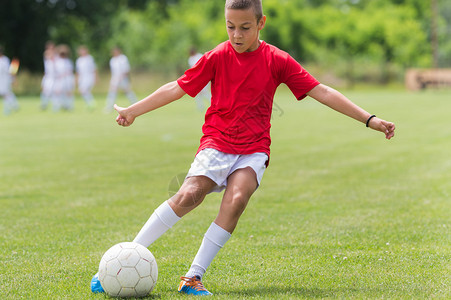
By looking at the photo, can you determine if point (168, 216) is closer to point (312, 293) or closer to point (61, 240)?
point (312, 293)

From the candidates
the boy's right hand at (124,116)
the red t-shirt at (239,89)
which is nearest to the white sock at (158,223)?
the red t-shirt at (239,89)

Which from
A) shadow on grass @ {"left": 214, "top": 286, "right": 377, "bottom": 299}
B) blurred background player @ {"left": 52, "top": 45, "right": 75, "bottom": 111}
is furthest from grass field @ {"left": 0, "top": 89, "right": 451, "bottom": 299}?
blurred background player @ {"left": 52, "top": 45, "right": 75, "bottom": 111}

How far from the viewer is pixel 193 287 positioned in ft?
13.7

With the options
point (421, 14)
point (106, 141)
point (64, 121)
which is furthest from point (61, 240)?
point (421, 14)

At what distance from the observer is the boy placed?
4.26 meters

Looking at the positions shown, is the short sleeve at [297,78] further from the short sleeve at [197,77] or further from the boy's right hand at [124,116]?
the boy's right hand at [124,116]

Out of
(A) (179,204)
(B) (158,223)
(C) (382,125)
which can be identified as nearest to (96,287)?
(B) (158,223)

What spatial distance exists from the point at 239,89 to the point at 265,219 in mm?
2777

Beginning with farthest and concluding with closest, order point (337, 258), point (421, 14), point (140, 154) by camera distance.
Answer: point (421, 14)
point (140, 154)
point (337, 258)

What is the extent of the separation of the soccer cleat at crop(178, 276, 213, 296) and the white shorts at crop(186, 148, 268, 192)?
25.0 inches

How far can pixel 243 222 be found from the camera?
266 inches

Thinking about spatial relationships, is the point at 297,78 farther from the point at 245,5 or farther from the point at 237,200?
the point at 237,200

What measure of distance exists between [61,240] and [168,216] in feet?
6.64

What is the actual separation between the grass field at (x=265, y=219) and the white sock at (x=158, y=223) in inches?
14.0
